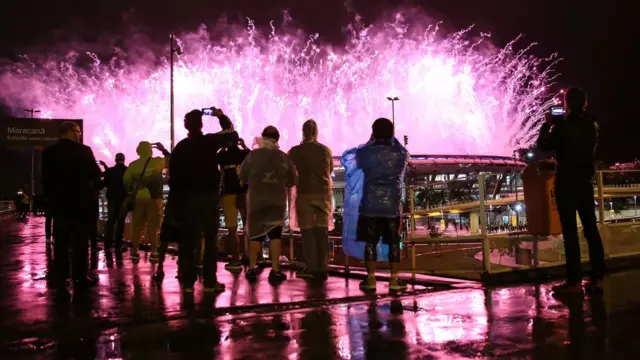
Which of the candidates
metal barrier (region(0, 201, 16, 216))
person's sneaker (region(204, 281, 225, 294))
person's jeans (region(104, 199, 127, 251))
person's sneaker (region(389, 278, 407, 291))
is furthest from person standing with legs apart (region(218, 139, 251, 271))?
metal barrier (region(0, 201, 16, 216))

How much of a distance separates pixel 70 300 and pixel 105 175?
447 centimetres

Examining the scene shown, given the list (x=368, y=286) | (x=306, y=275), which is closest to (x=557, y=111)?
Result: (x=368, y=286)

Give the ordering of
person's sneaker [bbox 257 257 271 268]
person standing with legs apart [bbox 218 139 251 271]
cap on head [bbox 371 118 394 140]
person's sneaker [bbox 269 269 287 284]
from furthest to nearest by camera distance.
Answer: person's sneaker [bbox 257 257 271 268] → person standing with legs apart [bbox 218 139 251 271] → person's sneaker [bbox 269 269 287 284] → cap on head [bbox 371 118 394 140]

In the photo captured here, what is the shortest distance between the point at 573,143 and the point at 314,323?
3.17m

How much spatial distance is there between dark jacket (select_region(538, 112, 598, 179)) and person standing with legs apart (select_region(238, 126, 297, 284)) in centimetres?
276

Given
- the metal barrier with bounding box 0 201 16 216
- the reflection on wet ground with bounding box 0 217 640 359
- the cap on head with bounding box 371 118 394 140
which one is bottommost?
the reflection on wet ground with bounding box 0 217 640 359

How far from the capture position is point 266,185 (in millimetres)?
6859

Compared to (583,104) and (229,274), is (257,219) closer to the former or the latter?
(229,274)

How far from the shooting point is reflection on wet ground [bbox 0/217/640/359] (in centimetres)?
404

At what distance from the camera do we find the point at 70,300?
5.84 meters

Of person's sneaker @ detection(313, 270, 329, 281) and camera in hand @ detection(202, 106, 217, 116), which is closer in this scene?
camera in hand @ detection(202, 106, 217, 116)

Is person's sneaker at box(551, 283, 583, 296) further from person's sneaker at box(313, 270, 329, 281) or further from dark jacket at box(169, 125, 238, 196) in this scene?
dark jacket at box(169, 125, 238, 196)

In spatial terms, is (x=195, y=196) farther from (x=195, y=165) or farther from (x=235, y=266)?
(x=235, y=266)

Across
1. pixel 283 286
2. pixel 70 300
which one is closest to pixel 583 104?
pixel 283 286
